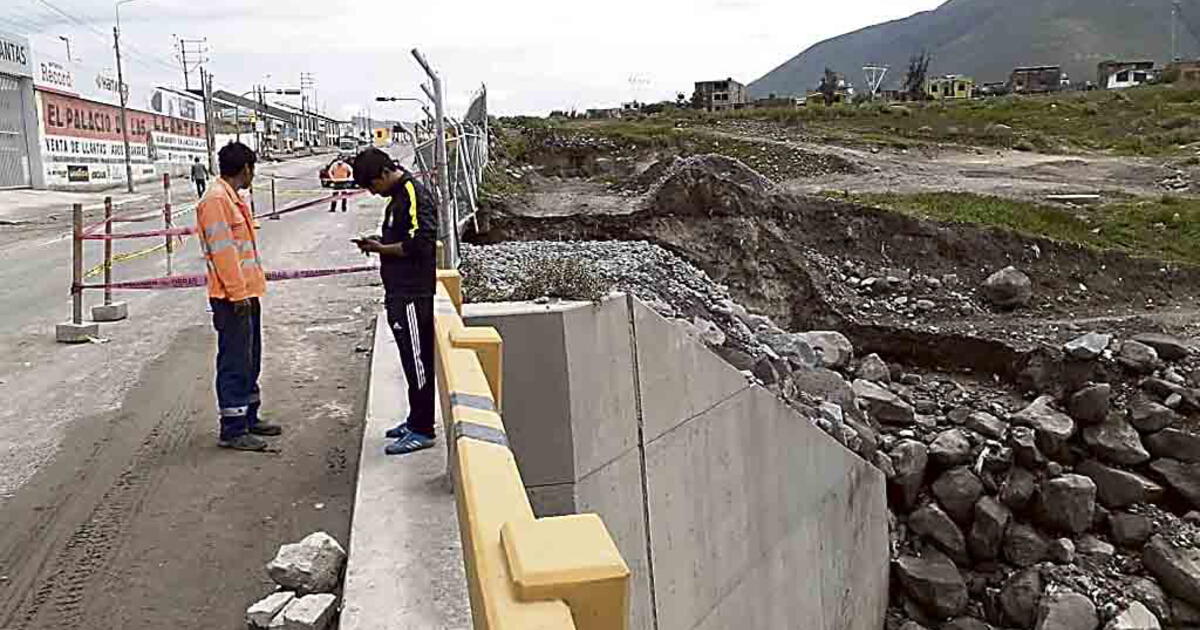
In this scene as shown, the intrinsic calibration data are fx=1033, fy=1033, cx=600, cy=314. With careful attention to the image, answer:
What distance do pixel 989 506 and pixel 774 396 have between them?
11.1 ft

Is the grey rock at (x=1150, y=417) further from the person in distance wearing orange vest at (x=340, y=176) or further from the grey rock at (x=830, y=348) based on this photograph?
the person in distance wearing orange vest at (x=340, y=176)

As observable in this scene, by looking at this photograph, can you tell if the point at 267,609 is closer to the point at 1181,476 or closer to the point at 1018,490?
the point at 1018,490

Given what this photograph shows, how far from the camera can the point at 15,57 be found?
131 feet

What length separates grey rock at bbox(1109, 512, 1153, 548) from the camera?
35.0ft

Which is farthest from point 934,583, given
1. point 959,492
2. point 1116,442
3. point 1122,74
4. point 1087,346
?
point 1122,74

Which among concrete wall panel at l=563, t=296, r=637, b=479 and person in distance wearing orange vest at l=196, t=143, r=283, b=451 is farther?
concrete wall panel at l=563, t=296, r=637, b=479

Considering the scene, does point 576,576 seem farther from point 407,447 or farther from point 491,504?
point 407,447

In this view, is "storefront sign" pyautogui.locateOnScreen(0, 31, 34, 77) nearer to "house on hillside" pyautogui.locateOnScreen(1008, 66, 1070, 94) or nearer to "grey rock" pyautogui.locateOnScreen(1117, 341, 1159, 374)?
"grey rock" pyautogui.locateOnScreen(1117, 341, 1159, 374)

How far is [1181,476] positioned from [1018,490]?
5.96ft

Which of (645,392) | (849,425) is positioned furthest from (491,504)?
(849,425)

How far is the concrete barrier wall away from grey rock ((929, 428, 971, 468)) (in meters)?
1.15

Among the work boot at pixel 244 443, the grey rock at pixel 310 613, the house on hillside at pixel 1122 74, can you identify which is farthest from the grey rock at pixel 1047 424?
the house on hillside at pixel 1122 74

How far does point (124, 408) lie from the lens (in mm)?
6906

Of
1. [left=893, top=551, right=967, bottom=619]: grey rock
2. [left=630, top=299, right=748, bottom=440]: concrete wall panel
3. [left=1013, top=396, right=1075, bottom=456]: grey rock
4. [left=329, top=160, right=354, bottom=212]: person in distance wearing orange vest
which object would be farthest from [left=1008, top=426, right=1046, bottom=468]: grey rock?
[left=329, top=160, right=354, bottom=212]: person in distance wearing orange vest
